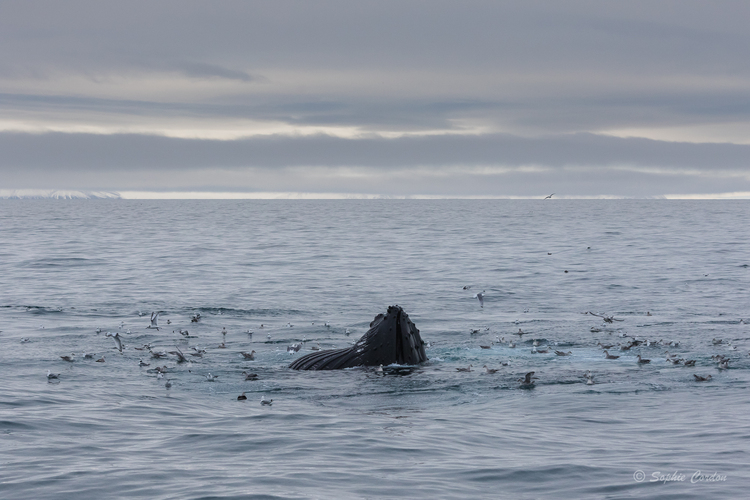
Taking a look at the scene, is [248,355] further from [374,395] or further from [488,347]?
[488,347]

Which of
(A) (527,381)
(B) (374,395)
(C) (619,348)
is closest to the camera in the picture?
(B) (374,395)

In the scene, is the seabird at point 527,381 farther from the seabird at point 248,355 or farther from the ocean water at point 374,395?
the seabird at point 248,355

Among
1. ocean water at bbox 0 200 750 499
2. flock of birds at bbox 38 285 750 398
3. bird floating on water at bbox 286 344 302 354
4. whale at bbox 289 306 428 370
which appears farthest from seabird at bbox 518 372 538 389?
bird floating on water at bbox 286 344 302 354

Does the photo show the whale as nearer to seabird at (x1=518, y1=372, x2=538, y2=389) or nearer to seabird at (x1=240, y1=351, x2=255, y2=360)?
seabird at (x1=240, y1=351, x2=255, y2=360)

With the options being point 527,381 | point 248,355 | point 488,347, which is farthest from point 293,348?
point 527,381

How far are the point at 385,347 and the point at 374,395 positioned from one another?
2.09m

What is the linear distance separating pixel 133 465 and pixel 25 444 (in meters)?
2.07

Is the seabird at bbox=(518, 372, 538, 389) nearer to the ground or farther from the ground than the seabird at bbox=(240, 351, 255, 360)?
nearer to the ground

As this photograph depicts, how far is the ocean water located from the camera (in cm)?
963

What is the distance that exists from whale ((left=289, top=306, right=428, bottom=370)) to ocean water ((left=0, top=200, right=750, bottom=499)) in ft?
1.38

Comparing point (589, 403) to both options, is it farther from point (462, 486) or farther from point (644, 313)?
point (644, 313)

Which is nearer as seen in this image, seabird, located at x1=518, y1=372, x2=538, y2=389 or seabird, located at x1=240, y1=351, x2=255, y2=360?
seabird, located at x1=518, y1=372, x2=538, y2=389

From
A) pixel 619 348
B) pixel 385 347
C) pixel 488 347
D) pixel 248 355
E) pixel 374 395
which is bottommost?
pixel 374 395

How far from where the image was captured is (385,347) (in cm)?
1631
